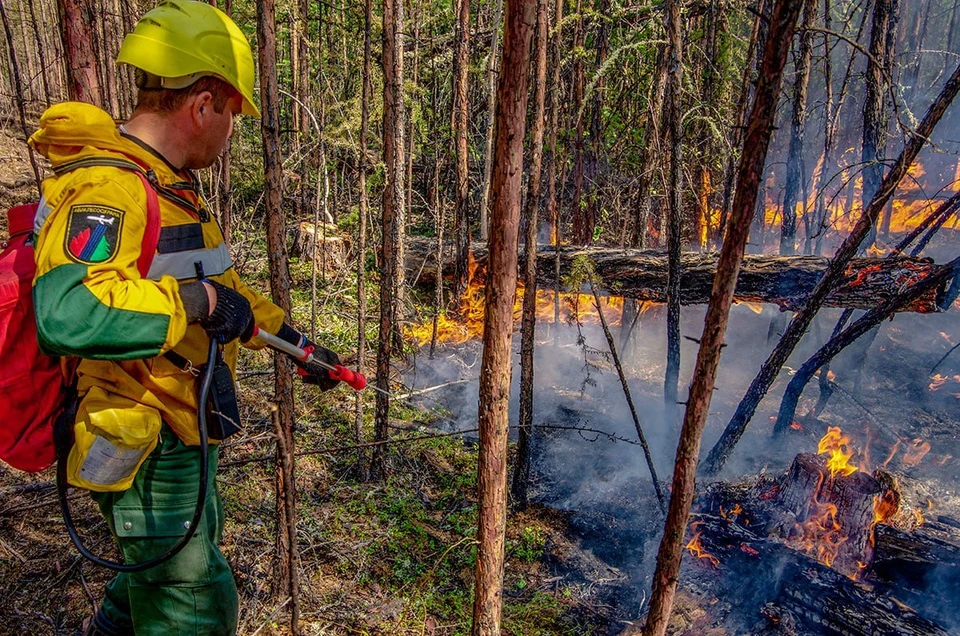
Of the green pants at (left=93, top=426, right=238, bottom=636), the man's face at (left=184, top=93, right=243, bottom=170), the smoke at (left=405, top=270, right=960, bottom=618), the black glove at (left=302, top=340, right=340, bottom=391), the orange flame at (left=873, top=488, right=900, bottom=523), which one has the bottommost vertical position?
the smoke at (left=405, top=270, right=960, bottom=618)

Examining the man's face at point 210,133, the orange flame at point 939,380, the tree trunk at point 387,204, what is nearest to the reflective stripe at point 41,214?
the man's face at point 210,133

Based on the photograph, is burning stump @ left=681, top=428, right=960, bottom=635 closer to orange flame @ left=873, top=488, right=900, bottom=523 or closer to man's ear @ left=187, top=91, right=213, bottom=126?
orange flame @ left=873, top=488, right=900, bottom=523

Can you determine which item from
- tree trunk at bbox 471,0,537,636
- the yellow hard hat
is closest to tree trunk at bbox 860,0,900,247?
tree trunk at bbox 471,0,537,636

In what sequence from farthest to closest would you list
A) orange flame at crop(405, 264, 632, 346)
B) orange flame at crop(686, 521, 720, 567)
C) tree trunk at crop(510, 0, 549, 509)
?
orange flame at crop(405, 264, 632, 346)
tree trunk at crop(510, 0, 549, 509)
orange flame at crop(686, 521, 720, 567)

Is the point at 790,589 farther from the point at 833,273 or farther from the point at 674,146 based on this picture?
the point at 674,146

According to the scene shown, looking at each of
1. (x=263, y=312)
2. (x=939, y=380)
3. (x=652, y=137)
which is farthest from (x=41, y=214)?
(x=939, y=380)

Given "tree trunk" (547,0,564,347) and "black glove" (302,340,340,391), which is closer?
"black glove" (302,340,340,391)

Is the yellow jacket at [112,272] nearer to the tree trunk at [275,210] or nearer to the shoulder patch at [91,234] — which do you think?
the shoulder patch at [91,234]

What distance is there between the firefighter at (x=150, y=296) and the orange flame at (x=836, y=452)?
238 inches

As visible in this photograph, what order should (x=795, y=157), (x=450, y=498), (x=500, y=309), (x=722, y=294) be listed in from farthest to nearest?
1. (x=795, y=157)
2. (x=450, y=498)
3. (x=500, y=309)
4. (x=722, y=294)

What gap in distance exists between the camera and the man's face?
235 cm

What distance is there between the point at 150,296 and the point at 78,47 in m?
2.73

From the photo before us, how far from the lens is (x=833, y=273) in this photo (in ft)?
18.0

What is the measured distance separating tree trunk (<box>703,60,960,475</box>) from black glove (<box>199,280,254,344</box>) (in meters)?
5.02
